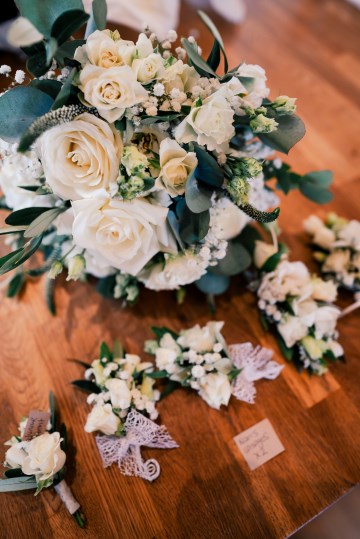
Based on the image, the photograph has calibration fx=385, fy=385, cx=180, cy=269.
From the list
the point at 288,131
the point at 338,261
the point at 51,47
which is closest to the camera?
the point at 51,47

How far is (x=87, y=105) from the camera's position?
634mm

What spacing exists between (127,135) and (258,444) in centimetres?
71

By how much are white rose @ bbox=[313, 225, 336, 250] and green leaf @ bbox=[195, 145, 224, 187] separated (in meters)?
0.54

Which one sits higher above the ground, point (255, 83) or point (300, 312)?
point (255, 83)

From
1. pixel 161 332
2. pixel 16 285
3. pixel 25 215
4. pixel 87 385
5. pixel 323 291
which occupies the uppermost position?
pixel 323 291

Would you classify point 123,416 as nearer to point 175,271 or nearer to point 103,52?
point 175,271

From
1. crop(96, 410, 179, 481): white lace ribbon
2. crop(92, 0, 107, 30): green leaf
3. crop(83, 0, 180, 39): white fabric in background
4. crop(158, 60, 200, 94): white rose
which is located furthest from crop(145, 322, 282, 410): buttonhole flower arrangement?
crop(83, 0, 180, 39): white fabric in background

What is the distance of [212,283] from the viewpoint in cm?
97

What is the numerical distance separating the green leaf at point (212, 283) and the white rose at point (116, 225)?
0.29 metres

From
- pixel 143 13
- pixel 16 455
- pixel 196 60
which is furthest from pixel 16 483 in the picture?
pixel 143 13

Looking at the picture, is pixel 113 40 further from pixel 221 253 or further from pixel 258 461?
pixel 258 461

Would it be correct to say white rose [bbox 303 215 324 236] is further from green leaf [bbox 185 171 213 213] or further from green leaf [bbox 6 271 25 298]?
green leaf [bbox 6 271 25 298]

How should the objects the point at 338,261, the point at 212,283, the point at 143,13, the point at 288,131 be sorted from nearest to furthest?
the point at 288,131 < the point at 212,283 < the point at 338,261 < the point at 143,13

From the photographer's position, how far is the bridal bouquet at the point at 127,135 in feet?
1.98
